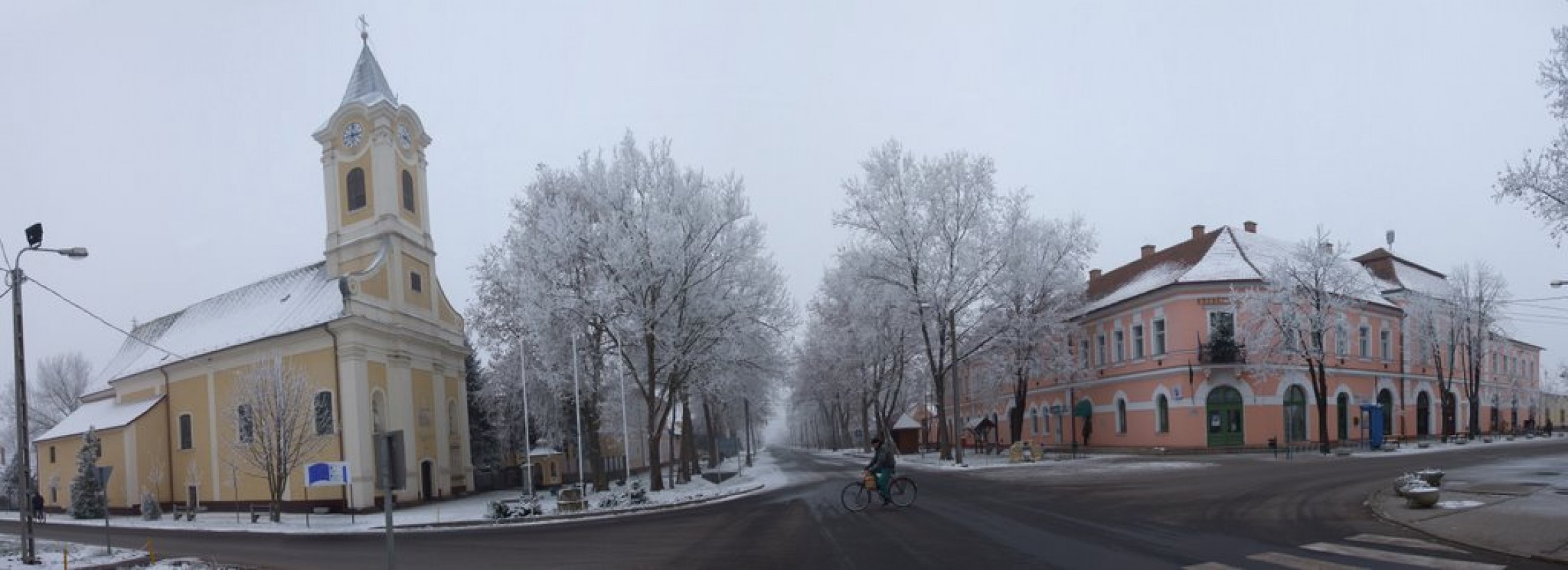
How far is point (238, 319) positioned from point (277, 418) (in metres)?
13.8

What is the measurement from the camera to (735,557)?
1359 cm

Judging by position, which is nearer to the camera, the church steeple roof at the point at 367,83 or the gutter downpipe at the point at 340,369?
the gutter downpipe at the point at 340,369

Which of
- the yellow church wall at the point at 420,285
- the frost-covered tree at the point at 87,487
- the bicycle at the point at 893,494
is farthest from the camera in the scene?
the frost-covered tree at the point at 87,487

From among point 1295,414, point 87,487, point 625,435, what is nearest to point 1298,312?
point 1295,414

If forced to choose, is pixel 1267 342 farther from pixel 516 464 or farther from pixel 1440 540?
pixel 516 464

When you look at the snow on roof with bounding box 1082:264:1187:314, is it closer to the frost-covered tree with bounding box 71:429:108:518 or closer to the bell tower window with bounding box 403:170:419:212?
the bell tower window with bounding box 403:170:419:212

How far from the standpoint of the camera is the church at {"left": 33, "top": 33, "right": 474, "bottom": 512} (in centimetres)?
3441

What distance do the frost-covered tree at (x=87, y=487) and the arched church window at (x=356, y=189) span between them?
1669cm

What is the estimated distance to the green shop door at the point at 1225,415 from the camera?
42094 mm

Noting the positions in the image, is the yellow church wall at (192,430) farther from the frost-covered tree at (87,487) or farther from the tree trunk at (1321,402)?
the tree trunk at (1321,402)

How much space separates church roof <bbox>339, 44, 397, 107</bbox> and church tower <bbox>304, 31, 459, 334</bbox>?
0.14 feet

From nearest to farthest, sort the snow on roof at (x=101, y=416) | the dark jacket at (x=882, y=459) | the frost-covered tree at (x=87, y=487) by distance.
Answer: the dark jacket at (x=882, y=459) < the frost-covered tree at (x=87, y=487) < the snow on roof at (x=101, y=416)

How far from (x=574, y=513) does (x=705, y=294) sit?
9.23 metres

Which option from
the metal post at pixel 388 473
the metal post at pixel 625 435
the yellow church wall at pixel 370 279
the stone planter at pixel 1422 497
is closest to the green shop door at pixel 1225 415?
the metal post at pixel 625 435
